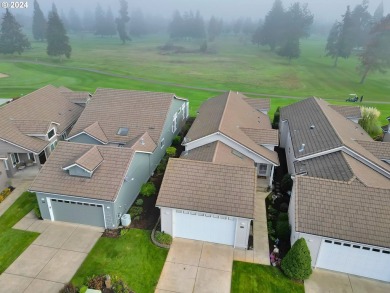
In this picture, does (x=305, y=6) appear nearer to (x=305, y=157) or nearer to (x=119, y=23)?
(x=119, y=23)

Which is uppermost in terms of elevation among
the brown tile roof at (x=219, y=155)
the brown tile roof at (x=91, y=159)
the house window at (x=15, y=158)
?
the brown tile roof at (x=91, y=159)

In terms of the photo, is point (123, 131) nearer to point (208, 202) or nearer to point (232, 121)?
point (232, 121)

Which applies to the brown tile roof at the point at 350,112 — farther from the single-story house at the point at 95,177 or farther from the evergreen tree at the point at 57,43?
the evergreen tree at the point at 57,43

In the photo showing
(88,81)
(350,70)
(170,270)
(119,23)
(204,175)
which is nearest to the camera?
(170,270)

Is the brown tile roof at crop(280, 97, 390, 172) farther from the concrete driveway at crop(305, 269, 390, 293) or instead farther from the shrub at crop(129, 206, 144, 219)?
the shrub at crop(129, 206, 144, 219)

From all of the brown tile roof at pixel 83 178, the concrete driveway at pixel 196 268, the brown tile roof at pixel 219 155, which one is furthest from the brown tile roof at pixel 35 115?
the concrete driveway at pixel 196 268

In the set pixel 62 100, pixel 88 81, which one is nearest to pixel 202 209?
pixel 62 100
